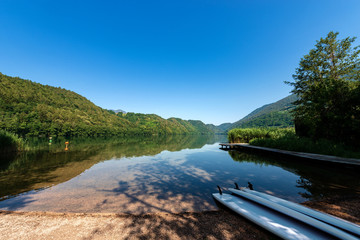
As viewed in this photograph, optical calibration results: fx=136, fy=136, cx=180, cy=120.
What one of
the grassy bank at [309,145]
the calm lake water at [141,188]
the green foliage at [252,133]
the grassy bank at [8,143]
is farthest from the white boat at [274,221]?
the grassy bank at [8,143]

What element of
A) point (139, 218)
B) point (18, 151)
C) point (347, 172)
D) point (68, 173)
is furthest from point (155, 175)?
point (18, 151)

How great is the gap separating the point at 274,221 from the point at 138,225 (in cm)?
309

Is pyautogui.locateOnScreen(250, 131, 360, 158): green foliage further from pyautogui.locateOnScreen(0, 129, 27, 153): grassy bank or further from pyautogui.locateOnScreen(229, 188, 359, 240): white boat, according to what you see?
pyautogui.locateOnScreen(0, 129, 27, 153): grassy bank

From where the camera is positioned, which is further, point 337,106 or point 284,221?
point 337,106

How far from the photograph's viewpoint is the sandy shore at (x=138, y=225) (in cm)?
292

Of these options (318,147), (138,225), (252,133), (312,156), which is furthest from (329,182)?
(252,133)

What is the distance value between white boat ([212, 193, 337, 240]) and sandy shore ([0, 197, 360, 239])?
0.19 meters

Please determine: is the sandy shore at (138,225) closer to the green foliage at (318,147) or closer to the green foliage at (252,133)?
the green foliage at (318,147)

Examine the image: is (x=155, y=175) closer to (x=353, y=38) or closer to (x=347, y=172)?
(x=347, y=172)

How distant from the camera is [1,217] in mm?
3756

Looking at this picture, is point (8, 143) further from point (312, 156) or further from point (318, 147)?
point (318, 147)

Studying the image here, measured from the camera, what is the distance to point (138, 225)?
3.32 m

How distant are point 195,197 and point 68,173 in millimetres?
8463

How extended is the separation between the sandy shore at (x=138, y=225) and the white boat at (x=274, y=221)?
0.19 metres
